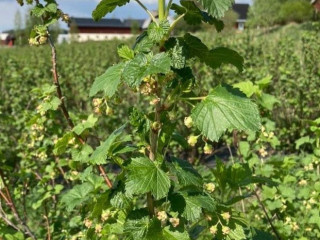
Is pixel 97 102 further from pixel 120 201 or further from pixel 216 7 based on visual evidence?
pixel 216 7

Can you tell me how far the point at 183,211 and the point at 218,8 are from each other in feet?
2.10

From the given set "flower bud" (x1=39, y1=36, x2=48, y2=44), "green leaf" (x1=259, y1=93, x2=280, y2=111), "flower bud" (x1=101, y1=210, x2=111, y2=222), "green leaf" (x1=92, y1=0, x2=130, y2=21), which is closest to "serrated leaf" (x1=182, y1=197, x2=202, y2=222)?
"flower bud" (x1=101, y1=210, x2=111, y2=222)

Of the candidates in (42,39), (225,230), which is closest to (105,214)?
(225,230)

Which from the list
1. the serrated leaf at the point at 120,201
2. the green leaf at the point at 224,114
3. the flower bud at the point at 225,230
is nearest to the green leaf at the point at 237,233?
the flower bud at the point at 225,230

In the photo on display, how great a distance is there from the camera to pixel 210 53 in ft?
→ 4.97

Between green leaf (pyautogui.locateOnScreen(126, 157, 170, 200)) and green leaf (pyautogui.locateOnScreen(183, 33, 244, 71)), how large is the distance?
388 millimetres

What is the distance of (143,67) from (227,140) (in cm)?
346

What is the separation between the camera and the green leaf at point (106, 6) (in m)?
1.44

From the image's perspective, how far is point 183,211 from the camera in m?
1.45

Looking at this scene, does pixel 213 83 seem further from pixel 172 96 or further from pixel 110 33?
pixel 110 33

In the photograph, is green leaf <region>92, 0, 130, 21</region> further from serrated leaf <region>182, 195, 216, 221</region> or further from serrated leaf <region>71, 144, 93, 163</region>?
serrated leaf <region>71, 144, 93, 163</region>

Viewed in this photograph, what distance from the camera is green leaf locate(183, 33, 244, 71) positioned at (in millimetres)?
1474

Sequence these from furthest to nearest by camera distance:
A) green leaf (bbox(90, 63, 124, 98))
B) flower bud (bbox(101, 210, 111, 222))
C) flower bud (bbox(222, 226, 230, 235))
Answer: flower bud (bbox(101, 210, 111, 222)), flower bud (bbox(222, 226, 230, 235)), green leaf (bbox(90, 63, 124, 98))

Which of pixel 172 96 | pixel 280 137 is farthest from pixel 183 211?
pixel 280 137
